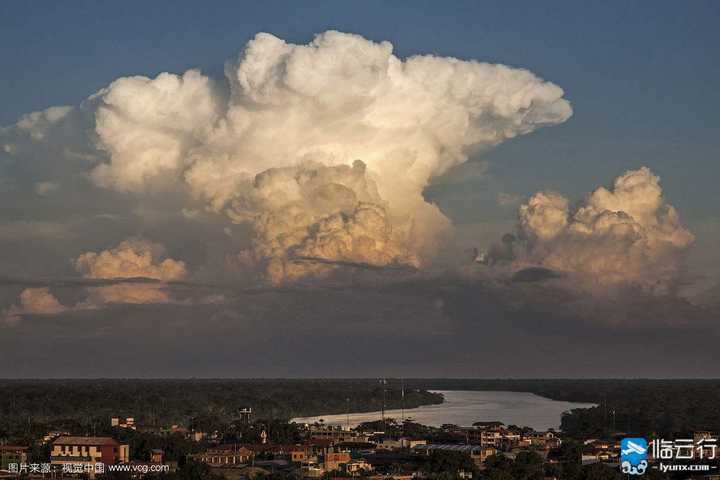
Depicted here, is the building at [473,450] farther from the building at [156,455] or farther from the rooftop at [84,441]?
the rooftop at [84,441]

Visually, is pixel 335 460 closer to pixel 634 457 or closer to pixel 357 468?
pixel 357 468

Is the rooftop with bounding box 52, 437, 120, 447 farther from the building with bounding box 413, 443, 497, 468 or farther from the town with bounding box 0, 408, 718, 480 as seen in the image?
the building with bounding box 413, 443, 497, 468

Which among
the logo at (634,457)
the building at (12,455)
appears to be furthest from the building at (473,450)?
the building at (12,455)

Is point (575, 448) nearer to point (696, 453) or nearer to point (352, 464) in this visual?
point (696, 453)

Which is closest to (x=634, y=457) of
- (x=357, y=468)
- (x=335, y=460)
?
(x=357, y=468)

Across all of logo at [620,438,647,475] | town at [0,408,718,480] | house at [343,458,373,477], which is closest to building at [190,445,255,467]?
town at [0,408,718,480]
